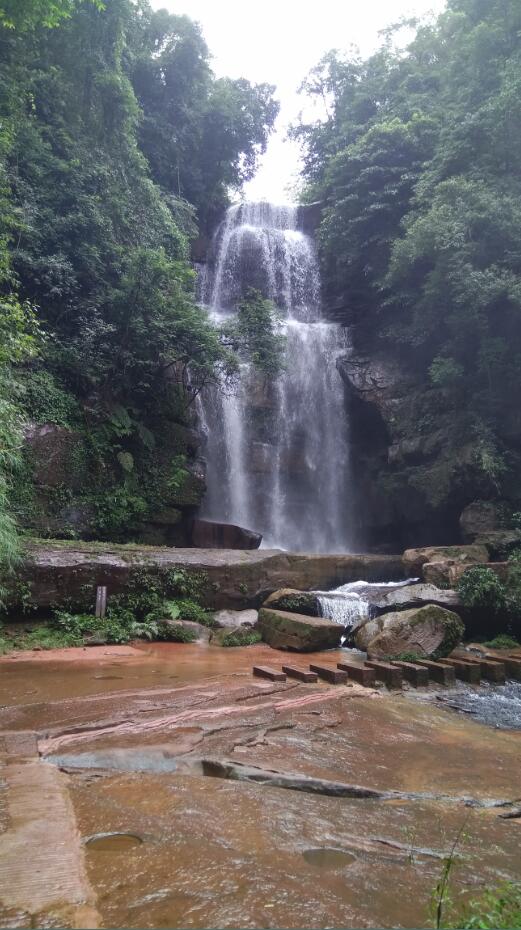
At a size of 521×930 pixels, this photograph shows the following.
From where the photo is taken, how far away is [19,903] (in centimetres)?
191

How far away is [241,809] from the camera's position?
9.82ft

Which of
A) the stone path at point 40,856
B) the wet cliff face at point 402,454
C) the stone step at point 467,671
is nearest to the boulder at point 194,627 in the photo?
the stone step at point 467,671

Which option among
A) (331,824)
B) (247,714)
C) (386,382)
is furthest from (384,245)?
(331,824)

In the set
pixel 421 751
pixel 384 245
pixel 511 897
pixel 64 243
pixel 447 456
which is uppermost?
pixel 384 245

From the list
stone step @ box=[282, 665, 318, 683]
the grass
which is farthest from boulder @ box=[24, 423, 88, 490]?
the grass

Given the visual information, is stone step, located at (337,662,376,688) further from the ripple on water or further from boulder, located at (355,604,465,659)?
boulder, located at (355,604,465,659)

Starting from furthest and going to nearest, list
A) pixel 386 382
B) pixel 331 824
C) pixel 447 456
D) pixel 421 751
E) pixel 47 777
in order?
1. pixel 386 382
2. pixel 447 456
3. pixel 421 751
4. pixel 47 777
5. pixel 331 824

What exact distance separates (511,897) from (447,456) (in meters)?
16.3

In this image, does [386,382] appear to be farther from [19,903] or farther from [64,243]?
[19,903]

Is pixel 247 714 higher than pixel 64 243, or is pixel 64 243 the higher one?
pixel 64 243

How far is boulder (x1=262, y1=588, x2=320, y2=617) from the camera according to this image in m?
11.8

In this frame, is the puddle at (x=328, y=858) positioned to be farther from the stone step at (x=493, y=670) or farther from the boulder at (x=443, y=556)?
the boulder at (x=443, y=556)

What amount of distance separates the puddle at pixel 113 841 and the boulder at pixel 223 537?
13.8 m

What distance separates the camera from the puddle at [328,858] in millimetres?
2422
